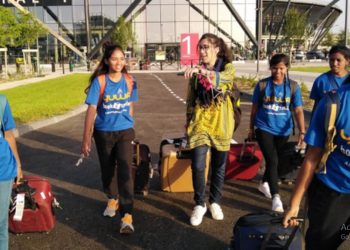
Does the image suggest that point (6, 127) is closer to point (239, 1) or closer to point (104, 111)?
point (104, 111)

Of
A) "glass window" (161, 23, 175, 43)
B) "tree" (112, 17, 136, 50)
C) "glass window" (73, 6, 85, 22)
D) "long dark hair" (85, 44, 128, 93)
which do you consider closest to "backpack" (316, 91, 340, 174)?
"long dark hair" (85, 44, 128, 93)

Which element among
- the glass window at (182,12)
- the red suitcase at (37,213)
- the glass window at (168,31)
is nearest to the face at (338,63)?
the red suitcase at (37,213)

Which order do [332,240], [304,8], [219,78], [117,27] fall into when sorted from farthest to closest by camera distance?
[304,8] < [117,27] < [219,78] < [332,240]

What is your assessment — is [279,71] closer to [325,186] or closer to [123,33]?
[325,186]

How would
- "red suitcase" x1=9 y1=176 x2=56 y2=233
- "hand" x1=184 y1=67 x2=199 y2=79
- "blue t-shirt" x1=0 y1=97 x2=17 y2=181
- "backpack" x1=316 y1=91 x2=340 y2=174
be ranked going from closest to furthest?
"backpack" x1=316 y1=91 x2=340 y2=174, "blue t-shirt" x1=0 y1=97 x2=17 y2=181, "hand" x1=184 y1=67 x2=199 y2=79, "red suitcase" x1=9 y1=176 x2=56 y2=233

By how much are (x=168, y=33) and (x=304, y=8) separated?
98.3ft

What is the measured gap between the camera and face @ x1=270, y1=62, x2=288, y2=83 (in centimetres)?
464

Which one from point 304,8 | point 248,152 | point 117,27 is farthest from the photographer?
point 304,8

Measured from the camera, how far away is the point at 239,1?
59.5 meters

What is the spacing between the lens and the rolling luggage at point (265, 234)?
257 cm

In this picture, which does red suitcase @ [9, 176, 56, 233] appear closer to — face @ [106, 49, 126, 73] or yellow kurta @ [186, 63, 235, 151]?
face @ [106, 49, 126, 73]

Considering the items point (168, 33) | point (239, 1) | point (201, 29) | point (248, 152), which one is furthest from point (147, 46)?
point (248, 152)

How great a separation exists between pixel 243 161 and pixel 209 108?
1.78 m

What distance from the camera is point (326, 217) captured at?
7.66 ft
